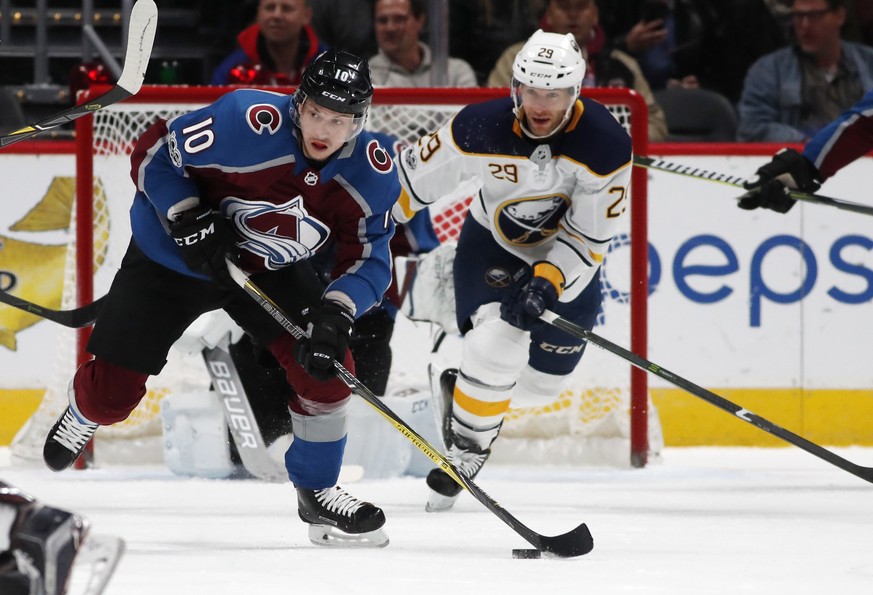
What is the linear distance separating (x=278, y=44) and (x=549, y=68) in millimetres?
1688

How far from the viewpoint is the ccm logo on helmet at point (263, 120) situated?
273 cm

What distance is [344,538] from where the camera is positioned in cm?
286

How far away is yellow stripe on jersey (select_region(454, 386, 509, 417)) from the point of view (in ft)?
11.4

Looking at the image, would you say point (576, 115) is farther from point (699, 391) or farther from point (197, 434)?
point (197, 434)

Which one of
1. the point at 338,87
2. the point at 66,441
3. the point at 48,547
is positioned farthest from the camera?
the point at 66,441

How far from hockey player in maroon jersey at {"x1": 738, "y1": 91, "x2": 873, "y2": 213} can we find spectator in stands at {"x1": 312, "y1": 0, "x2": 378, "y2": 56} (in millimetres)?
1712

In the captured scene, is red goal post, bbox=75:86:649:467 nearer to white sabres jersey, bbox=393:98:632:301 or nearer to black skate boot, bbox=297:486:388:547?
white sabres jersey, bbox=393:98:632:301

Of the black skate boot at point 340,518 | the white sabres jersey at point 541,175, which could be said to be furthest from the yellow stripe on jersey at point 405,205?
the black skate boot at point 340,518

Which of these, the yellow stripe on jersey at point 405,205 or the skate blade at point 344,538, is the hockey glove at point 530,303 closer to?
the yellow stripe on jersey at point 405,205

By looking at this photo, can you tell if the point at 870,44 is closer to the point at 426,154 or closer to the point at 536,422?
the point at 536,422

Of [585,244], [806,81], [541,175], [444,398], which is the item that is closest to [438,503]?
[444,398]

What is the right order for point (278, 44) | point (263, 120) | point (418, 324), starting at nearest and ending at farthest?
point (263, 120), point (418, 324), point (278, 44)

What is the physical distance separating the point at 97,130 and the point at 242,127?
1597mm

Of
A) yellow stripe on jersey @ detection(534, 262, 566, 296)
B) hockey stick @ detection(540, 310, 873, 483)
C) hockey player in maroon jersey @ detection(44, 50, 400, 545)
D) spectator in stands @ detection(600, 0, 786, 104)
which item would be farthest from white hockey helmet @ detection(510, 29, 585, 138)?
spectator in stands @ detection(600, 0, 786, 104)
